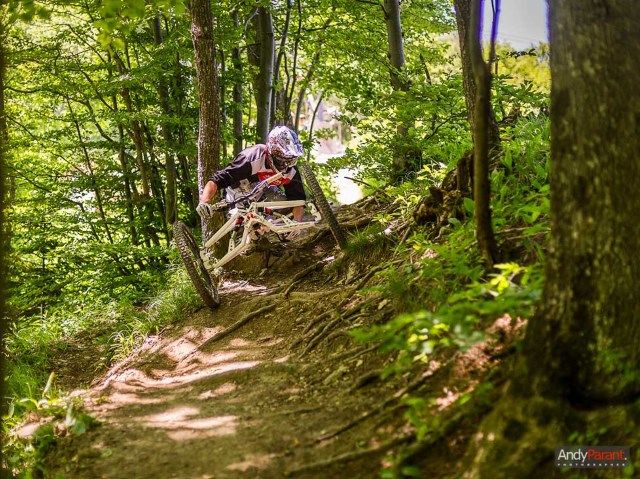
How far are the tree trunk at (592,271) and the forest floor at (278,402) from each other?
1.63 feet

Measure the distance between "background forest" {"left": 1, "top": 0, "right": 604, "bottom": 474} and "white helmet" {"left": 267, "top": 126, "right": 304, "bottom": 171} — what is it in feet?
4.53

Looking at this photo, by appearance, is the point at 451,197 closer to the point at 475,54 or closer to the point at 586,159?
the point at 475,54

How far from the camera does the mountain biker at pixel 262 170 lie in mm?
7754

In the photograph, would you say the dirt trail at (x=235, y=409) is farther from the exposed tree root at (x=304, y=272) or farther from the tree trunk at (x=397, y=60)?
the tree trunk at (x=397, y=60)

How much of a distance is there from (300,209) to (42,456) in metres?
4.56

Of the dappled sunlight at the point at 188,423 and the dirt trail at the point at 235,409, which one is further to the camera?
the dappled sunlight at the point at 188,423

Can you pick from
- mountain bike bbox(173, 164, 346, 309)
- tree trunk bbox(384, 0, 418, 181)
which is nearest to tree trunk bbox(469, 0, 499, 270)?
mountain bike bbox(173, 164, 346, 309)

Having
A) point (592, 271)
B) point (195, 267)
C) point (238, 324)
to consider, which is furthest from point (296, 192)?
point (592, 271)

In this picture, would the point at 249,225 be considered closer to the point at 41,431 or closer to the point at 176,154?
the point at 41,431

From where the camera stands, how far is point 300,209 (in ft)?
26.8

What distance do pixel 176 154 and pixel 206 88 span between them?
3.80m

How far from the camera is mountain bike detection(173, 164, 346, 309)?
25.2ft

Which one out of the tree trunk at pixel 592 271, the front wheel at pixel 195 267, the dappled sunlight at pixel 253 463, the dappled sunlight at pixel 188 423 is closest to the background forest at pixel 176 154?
the tree trunk at pixel 592 271

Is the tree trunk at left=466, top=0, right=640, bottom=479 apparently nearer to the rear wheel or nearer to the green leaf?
the green leaf
